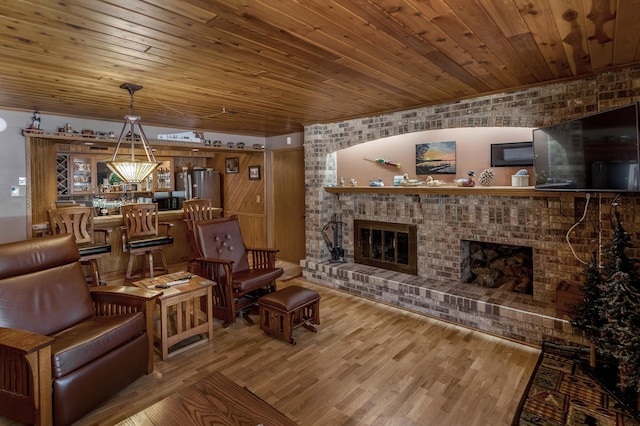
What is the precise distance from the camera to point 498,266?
4.18 m

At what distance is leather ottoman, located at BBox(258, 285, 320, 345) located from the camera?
3.35 metres

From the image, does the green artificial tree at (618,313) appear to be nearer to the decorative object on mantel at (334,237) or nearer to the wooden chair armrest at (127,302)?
the decorative object on mantel at (334,237)

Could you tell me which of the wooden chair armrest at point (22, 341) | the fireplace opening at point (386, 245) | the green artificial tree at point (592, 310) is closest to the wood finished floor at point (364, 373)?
→ the green artificial tree at point (592, 310)

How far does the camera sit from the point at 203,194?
7.73m

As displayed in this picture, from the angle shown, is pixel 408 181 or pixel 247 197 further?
pixel 247 197

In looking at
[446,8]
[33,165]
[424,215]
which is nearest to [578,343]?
[424,215]

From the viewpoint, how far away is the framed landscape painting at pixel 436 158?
4309mm

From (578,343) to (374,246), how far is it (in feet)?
8.62

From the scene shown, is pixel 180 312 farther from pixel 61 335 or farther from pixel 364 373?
pixel 364 373

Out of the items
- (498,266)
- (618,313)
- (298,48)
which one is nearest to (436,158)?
(498,266)

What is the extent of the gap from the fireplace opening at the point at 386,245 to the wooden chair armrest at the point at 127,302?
3.05 m

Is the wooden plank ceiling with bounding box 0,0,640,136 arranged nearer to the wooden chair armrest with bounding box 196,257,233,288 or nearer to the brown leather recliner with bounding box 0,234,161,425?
the brown leather recliner with bounding box 0,234,161,425

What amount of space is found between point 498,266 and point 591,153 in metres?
1.88

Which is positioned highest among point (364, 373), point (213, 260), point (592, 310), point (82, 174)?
point (82, 174)
